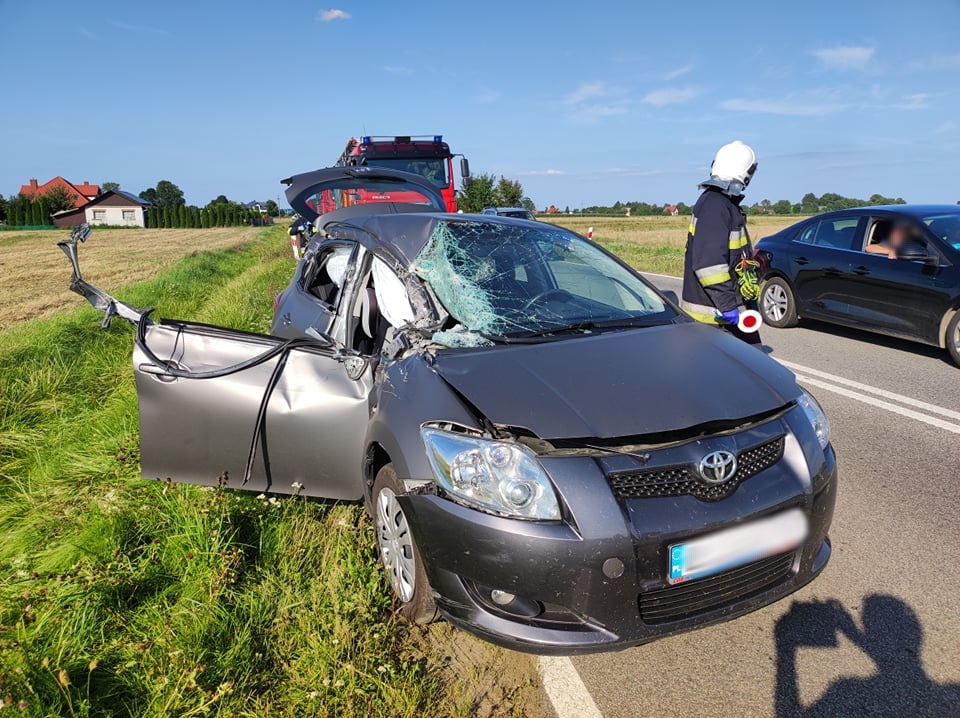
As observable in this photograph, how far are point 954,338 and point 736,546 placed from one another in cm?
581

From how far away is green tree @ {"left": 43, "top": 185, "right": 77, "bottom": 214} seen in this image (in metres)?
81.8

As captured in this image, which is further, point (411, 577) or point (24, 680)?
→ point (411, 577)

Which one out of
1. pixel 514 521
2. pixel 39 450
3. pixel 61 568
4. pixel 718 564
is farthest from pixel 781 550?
pixel 39 450

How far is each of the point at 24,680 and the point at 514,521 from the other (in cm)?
164

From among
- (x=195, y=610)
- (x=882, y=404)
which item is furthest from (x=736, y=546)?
(x=882, y=404)

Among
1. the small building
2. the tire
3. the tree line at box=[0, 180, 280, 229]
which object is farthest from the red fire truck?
the small building

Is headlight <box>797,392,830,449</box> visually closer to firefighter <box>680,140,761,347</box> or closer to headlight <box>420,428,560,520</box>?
headlight <box>420,428,560,520</box>

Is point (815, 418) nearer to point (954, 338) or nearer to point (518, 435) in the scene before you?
point (518, 435)

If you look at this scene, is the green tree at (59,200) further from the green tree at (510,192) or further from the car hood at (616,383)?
the car hood at (616,383)

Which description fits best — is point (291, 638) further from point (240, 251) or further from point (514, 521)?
point (240, 251)

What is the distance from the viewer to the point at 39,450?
4.65 metres

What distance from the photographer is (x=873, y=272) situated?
24.8 ft

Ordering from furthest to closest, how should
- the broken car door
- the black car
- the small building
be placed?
the small building
the black car
the broken car door

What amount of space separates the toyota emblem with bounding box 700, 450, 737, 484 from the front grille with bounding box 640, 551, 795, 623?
32cm
